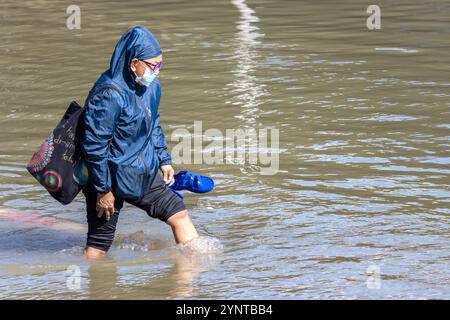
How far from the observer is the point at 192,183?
713cm

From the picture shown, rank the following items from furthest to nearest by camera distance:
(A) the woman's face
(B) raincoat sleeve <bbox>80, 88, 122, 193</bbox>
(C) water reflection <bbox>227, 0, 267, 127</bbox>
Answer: (C) water reflection <bbox>227, 0, 267, 127</bbox>
(A) the woman's face
(B) raincoat sleeve <bbox>80, 88, 122, 193</bbox>

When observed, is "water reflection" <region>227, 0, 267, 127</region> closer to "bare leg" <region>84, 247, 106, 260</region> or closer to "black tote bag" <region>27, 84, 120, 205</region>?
"bare leg" <region>84, 247, 106, 260</region>

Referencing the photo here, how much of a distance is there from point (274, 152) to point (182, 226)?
297 cm

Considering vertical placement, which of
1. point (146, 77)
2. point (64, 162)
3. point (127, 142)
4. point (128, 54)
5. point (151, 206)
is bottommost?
point (151, 206)

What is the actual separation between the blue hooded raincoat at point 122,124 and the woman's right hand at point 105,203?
0.05m

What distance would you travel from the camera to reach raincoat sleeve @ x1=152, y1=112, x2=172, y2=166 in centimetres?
696

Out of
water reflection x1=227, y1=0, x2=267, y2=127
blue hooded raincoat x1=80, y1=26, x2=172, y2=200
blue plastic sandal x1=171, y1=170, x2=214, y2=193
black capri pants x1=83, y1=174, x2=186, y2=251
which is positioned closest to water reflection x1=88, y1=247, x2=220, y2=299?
black capri pants x1=83, y1=174, x2=186, y2=251

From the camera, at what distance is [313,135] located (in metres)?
10.3

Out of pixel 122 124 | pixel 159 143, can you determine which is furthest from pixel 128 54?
pixel 159 143

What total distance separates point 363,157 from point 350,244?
229 cm

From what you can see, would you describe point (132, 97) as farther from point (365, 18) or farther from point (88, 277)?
point (365, 18)

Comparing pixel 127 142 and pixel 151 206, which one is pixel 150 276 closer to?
pixel 151 206

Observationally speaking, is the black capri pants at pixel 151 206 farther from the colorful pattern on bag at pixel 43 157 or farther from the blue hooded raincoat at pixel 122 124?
the colorful pattern on bag at pixel 43 157

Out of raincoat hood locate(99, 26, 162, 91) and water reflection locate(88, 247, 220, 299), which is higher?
raincoat hood locate(99, 26, 162, 91)
